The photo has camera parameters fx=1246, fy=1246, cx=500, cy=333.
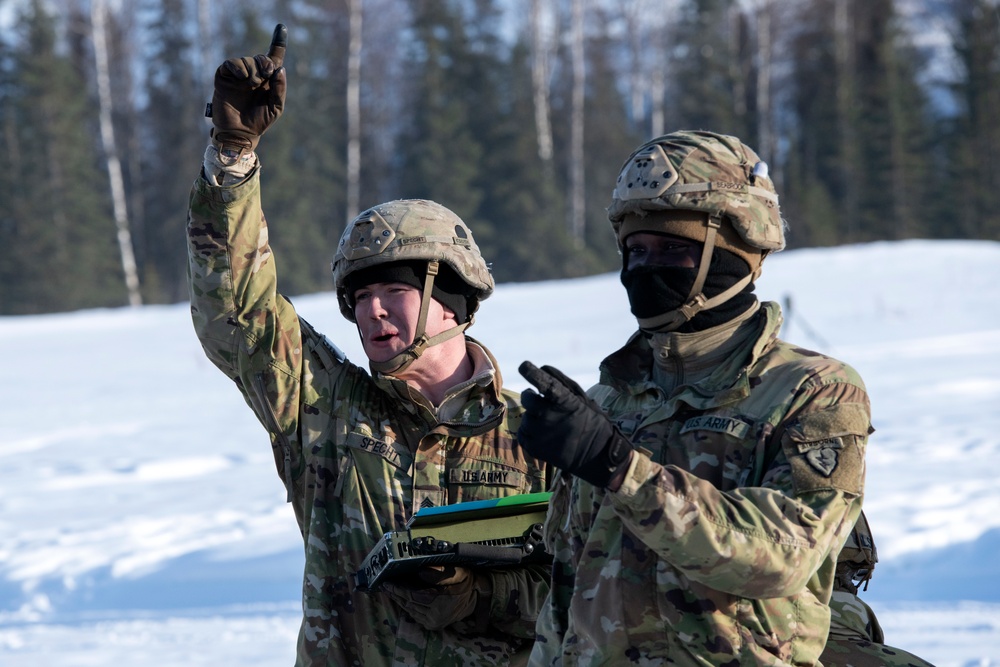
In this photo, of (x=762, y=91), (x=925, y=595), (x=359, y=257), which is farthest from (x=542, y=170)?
(x=359, y=257)

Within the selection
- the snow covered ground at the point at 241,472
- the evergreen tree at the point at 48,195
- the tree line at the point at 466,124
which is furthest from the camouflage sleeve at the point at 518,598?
the evergreen tree at the point at 48,195

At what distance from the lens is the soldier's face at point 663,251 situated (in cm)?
242

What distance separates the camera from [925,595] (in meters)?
6.32

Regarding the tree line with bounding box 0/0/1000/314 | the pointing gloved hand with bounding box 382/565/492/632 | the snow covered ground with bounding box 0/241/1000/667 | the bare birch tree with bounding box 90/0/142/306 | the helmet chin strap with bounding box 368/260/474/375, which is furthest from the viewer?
the tree line with bounding box 0/0/1000/314

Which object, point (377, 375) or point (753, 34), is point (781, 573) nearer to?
point (377, 375)

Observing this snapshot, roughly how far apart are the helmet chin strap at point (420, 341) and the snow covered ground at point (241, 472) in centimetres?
288

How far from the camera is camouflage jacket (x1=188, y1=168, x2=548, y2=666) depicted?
317 centimetres

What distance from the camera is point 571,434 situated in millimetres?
2025

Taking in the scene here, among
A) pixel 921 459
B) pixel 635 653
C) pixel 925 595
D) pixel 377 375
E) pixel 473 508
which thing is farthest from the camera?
pixel 921 459

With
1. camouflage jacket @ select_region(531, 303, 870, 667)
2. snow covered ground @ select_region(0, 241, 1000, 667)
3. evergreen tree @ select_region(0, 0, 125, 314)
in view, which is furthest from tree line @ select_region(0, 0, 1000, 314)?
camouflage jacket @ select_region(531, 303, 870, 667)

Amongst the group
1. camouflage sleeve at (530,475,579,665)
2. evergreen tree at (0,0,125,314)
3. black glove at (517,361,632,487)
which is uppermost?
black glove at (517,361,632,487)

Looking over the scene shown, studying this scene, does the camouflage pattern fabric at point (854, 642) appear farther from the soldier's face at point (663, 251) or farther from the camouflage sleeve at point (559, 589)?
the soldier's face at point (663, 251)

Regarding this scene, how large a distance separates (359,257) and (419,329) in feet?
0.82

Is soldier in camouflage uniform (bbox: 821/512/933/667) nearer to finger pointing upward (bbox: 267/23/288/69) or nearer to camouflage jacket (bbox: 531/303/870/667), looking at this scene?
camouflage jacket (bbox: 531/303/870/667)
